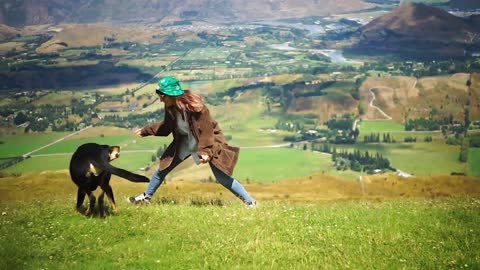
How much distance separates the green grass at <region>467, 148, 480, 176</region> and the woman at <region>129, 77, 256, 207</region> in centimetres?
5009

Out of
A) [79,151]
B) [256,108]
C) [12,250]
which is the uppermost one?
[79,151]

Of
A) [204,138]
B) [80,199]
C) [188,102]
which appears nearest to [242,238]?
[204,138]

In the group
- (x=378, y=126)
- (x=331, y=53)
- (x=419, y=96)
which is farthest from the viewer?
(x=331, y=53)

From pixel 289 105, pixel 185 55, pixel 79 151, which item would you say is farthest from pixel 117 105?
pixel 79 151

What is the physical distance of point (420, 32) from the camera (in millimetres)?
156875

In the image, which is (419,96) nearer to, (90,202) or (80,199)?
(80,199)

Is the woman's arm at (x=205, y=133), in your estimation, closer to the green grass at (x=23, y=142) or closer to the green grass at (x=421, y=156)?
the green grass at (x=421, y=156)

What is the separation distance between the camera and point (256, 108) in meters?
96.6

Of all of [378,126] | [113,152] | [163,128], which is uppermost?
[163,128]

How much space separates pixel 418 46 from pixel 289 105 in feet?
239

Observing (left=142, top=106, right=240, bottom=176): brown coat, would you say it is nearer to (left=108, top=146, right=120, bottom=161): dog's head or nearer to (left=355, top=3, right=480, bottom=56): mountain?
(left=108, top=146, right=120, bottom=161): dog's head

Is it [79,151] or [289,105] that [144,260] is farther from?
[289,105]

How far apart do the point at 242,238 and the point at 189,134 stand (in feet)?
9.12

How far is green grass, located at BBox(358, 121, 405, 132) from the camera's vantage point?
257 feet
